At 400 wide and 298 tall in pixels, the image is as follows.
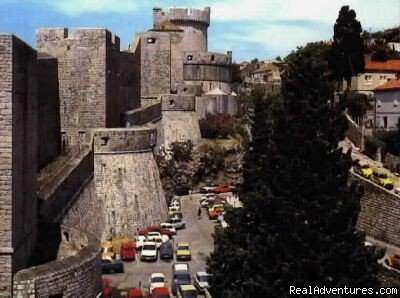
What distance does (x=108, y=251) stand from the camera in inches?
958

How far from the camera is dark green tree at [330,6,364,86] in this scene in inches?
1686

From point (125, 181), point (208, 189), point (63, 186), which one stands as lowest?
point (208, 189)

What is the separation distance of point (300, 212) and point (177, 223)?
13772mm

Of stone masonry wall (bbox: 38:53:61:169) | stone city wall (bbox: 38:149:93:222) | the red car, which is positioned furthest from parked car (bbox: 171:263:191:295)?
the red car

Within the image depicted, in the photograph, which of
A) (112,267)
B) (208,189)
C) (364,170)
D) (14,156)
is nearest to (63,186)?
(112,267)

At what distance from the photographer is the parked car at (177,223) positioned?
28761mm

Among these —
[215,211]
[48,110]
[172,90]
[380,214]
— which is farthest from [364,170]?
[172,90]

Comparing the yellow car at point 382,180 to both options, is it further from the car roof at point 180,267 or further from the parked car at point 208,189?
the car roof at point 180,267

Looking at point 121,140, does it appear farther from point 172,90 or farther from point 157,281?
point 172,90

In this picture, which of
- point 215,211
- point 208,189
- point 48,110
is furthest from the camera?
point 208,189

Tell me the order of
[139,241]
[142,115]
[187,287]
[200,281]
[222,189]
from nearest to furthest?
[187,287] < [200,281] < [139,241] < [142,115] < [222,189]

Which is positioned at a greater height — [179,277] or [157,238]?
[157,238]

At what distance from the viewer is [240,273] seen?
16797 mm

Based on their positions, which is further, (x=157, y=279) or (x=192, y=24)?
(x=192, y=24)
